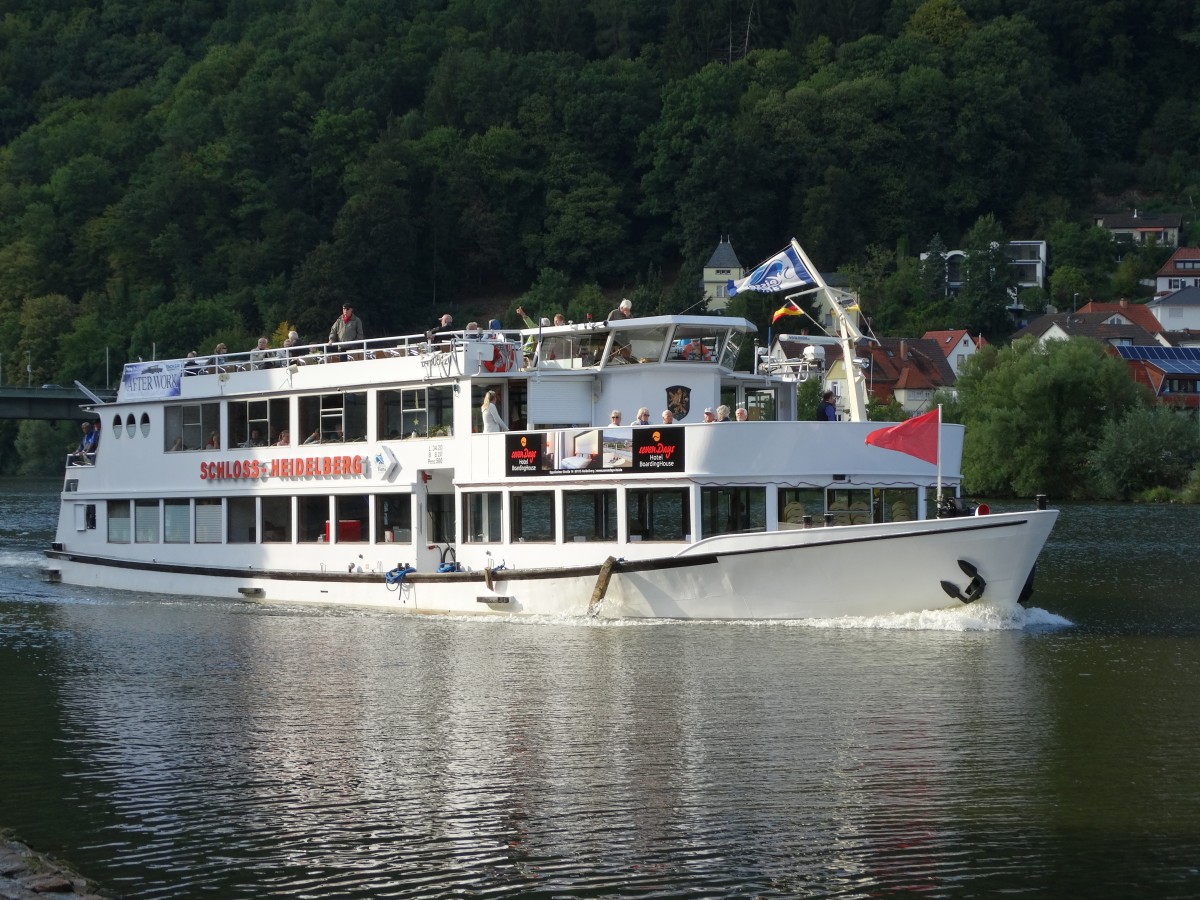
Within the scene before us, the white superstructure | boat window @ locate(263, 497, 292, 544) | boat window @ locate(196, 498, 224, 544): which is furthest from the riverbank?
boat window @ locate(196, 498, 224, 544)

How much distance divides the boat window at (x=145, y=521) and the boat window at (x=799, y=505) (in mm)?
14823

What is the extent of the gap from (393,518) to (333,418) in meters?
2.34

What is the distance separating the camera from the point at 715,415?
26922 mm

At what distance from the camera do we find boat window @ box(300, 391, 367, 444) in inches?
1217

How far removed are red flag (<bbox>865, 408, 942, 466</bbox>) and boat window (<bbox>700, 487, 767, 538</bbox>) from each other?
2.04 metres

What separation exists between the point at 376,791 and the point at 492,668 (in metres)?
7.04

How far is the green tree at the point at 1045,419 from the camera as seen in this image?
7181 centimetres

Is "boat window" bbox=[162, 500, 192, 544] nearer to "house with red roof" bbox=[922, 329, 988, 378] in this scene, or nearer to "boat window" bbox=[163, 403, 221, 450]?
"boat window" bbox=[163, 403, 221, 450]

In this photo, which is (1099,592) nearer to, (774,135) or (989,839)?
(989,839)

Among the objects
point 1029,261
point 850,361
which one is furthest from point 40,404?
point 1029,261

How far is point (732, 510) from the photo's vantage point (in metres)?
26.5

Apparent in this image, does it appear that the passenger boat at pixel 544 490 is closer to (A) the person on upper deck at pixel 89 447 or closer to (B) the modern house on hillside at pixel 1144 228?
(A) the person on upper deck at pixel 89 447

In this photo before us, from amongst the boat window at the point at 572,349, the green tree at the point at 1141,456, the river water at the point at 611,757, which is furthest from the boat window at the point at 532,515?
the green tree at the point at 1141,456

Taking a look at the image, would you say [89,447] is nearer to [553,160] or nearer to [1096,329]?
[1096,329]
